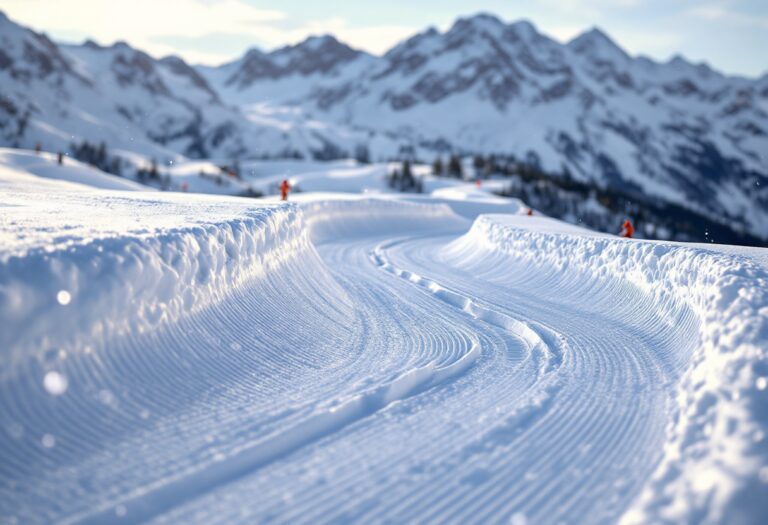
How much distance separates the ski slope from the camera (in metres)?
4.07

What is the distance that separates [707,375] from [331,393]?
4137mm

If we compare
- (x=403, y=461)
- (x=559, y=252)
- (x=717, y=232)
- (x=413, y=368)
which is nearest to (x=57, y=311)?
(x=403, y=461)

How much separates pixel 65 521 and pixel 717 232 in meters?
182

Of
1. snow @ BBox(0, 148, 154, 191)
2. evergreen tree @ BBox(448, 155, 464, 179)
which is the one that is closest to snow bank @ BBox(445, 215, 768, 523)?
snow @ BBox(0, 148, 154, 191)

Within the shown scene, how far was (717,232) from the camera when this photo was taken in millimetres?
155500

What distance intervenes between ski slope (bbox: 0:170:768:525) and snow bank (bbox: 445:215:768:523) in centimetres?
2

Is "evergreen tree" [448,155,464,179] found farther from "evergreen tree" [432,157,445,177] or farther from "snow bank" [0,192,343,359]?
"snow bank" [0,192,343,359]

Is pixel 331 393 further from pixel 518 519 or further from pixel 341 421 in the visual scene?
pixel 518 519

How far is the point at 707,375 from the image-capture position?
5859 millimetres

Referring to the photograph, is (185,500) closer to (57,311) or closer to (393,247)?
(57,311)

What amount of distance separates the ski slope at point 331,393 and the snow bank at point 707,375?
0.02 m

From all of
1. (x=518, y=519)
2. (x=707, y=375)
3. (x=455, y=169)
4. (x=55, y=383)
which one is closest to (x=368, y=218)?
(x=707, y=375)

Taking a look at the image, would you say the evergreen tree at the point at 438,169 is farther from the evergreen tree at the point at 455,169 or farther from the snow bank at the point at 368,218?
the snow bank at the point at 368,218

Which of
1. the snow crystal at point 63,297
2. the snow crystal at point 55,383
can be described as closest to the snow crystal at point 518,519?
the snow crystal at point 55,383
